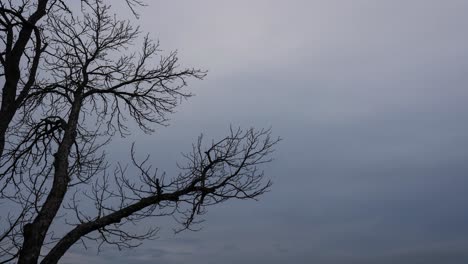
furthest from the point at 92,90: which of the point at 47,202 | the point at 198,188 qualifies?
the point at 198,188

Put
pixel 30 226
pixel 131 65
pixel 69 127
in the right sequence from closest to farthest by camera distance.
A: pixel 30 226 < pixel 69 127 < pixel 131 65

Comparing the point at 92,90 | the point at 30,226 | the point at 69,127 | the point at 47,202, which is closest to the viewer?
the point at 30,226

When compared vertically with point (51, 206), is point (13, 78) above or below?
above

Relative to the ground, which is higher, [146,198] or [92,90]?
[92,90]

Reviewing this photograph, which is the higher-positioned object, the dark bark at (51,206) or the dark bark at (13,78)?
the dark bark at (13,78)

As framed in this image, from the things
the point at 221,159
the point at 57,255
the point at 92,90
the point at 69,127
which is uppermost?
the point at 92,90

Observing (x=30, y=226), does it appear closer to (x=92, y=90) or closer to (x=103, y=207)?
(x=103, y=207)

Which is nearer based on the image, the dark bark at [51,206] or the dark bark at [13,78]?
the dark bark at [13,78]

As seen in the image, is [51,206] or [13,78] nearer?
[13,78]

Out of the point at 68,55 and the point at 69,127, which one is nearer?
the point at 69,127

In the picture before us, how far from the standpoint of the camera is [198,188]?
7891mm

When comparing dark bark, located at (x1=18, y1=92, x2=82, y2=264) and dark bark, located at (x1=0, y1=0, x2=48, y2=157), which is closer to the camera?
dark bark, located at (x1=0, y1=0, x2=48, y2=157)

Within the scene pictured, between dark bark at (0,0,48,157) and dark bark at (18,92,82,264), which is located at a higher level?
dark bark at (0,0,48,157)

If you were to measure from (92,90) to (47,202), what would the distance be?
9.28 feet
